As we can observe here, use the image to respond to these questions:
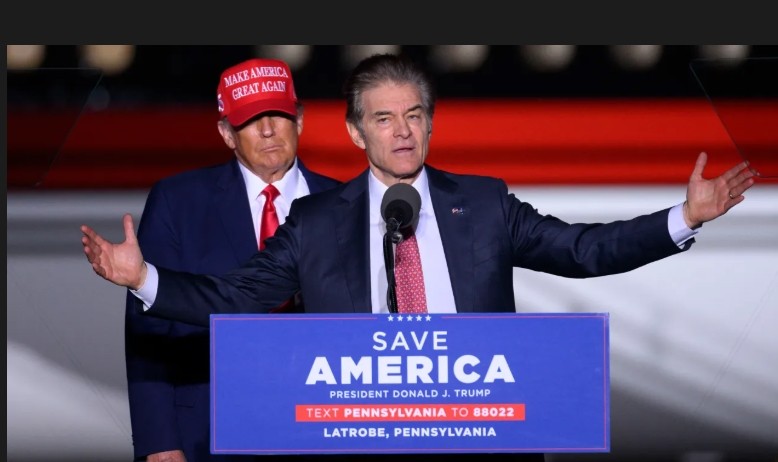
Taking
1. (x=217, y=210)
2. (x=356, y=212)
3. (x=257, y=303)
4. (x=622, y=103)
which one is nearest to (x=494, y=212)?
(x=356, y=212)

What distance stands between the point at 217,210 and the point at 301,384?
1.10 m

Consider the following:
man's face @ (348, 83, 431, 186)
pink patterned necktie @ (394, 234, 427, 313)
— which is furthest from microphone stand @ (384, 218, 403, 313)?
man's face @ (348, 83, 431, 186)

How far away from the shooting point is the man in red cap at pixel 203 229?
3305mm

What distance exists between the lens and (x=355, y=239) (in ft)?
8.86

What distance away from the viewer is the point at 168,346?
3.36 metres

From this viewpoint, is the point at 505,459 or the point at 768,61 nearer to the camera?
the point at 505,459

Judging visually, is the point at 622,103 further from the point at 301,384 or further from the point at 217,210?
the point at 301,384

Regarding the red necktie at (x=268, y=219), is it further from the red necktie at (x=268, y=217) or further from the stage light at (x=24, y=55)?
the stage light at (x=24, y=55)

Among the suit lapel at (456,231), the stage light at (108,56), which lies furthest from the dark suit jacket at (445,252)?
the stage light at (108,56)

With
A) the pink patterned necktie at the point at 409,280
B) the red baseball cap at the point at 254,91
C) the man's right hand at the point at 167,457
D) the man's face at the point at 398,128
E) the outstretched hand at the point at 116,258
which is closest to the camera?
the outstretched hand at the point at 116,258

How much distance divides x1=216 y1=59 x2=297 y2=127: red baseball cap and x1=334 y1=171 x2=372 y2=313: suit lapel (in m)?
0.63

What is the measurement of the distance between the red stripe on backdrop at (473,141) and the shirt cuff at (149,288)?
2.06 metres

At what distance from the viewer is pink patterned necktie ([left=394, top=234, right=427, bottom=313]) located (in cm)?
259

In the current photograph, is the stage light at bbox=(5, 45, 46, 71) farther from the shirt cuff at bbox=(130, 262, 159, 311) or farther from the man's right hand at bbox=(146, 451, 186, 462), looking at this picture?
the shirt cuff at bbox=(130, 262, 159, 311)
